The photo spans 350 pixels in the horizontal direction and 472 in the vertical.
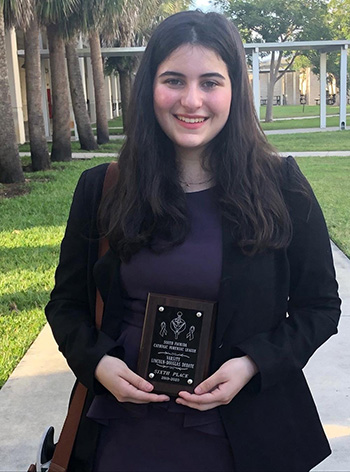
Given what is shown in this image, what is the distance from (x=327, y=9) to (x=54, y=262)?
38.9 meters

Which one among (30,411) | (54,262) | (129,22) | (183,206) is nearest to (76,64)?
(129,22)

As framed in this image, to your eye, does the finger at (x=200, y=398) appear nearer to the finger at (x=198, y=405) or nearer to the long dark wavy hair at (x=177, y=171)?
the finger at (x=198, y=405)

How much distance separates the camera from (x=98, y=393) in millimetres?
1729

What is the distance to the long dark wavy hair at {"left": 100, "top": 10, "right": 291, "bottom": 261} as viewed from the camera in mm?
1738

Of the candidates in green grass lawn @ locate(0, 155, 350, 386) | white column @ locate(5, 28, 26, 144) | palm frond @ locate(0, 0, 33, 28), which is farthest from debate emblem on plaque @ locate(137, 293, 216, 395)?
white column @ locate(5, 28, 26, 144)

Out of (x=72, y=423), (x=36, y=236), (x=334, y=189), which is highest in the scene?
(x=72, y=423)

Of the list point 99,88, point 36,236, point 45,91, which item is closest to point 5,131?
point 36,236

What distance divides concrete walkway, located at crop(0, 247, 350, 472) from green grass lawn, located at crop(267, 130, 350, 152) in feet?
43.2

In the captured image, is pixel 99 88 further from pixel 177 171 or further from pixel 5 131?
pixel 177 171

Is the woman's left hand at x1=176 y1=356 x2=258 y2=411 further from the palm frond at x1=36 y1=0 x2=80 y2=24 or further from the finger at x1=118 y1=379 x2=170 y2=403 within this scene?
the palm frond at x1=36 y1=0 x2=80 y2=24

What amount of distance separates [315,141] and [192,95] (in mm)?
20003

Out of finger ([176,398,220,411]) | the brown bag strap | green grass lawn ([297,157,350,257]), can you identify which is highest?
finger ([176,398,220,411])

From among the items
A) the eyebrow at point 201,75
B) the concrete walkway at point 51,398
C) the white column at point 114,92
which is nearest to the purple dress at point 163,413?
the eyebrow at point 201,75

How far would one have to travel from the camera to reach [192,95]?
1719 mm
